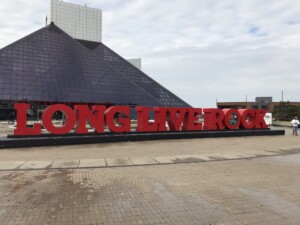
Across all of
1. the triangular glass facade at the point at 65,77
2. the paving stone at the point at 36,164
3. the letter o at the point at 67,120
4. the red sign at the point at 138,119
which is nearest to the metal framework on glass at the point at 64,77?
the triangular glass facade at the point at 65,77

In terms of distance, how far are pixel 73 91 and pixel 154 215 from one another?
55.0 m

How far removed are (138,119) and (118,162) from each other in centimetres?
1017

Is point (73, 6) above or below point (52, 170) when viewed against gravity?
above

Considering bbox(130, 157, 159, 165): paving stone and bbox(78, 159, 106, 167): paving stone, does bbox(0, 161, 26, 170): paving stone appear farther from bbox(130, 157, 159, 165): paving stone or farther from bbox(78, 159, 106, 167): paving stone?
bbox(130, 157, 159, 165): paving stone

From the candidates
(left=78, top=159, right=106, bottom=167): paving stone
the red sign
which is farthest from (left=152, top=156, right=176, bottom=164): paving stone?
the red sign

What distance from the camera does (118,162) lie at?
12875 mm

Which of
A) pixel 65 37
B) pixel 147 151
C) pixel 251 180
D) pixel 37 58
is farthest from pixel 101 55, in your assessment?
pixel 251 180

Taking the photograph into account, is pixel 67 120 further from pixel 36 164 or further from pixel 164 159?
pixel 164 159

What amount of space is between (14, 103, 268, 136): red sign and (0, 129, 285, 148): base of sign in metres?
0.51

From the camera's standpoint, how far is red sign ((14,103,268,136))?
64.6 ft

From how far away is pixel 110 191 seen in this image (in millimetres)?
8477

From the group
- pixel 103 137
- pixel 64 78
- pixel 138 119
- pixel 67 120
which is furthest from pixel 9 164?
pixel 64 78

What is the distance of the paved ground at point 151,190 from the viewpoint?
6.64 meters

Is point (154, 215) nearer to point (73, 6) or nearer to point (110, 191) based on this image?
point (110, 191)
